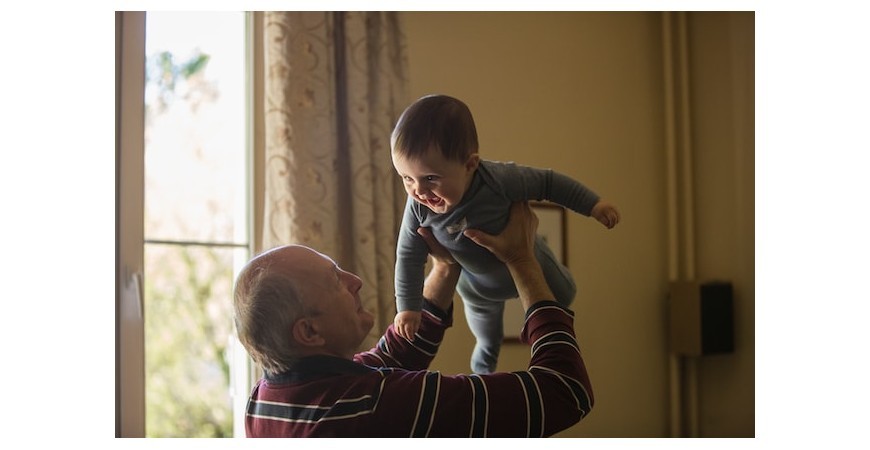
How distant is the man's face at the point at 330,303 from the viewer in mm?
1047

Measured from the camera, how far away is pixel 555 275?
1.14 m

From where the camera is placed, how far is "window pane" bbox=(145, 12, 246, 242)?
1.60 meters

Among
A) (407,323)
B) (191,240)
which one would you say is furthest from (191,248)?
(407,323)

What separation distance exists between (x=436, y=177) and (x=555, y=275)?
204 millimetres

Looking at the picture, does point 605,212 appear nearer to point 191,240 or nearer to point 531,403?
point 531,403

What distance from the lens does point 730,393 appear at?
218 cm

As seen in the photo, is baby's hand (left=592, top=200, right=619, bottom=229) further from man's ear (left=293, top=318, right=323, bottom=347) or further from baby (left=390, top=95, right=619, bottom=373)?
man's ear (left=293, top=318, right=323, bottom=347)

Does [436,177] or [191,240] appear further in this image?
[191,240]

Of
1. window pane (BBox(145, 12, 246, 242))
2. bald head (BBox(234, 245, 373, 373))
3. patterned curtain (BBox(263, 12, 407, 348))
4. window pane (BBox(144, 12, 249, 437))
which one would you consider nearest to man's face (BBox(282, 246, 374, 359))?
bald head (BBox(234, 245, 373, 373))
